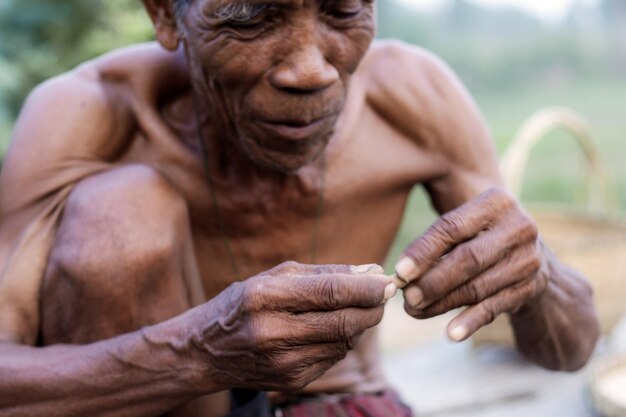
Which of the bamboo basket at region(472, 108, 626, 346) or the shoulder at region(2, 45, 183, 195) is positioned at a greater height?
the shoulder at region(2, 45, 183, 195)

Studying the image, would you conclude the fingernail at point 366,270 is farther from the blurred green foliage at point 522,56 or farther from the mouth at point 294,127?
the blurred green foliage at point 522,56

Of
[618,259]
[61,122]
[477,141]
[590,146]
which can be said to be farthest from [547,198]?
[61,122]

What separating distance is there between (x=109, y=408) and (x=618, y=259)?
2088 mm

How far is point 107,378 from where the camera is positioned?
137cm

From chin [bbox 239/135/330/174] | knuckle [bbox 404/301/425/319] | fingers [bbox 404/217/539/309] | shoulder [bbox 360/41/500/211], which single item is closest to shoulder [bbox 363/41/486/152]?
shoulder [bbox 360/41/500/211]

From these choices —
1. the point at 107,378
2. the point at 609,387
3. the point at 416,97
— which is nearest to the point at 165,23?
the point at 416,97

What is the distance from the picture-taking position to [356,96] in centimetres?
169

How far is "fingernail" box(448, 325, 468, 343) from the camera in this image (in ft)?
4.20

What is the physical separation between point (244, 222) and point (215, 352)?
396mm

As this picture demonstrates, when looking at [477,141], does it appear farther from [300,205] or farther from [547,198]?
[547,198]

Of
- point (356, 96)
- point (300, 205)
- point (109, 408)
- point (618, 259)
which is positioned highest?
point (356, 96)

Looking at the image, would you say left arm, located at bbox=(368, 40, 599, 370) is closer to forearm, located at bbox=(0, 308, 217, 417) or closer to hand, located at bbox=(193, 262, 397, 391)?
hand, located at bbox=(193, 262, 397, 391)

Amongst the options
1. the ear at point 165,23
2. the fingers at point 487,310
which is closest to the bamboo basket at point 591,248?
the fingers at point 487,310

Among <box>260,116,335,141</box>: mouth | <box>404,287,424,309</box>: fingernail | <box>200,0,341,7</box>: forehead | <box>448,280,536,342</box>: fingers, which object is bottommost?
<box>448,280,536,342</box>: fingers
